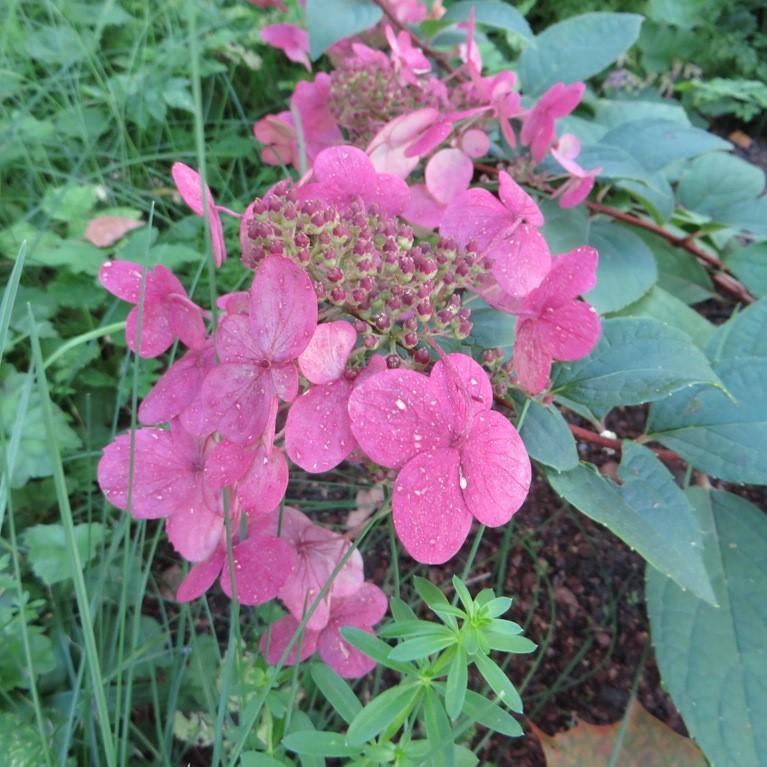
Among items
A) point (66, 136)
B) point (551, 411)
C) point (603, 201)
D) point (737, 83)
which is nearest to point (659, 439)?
point (551, 411)

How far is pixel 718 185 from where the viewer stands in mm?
1124

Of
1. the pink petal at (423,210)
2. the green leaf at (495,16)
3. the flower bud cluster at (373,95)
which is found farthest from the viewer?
the green leaf at (495,16)

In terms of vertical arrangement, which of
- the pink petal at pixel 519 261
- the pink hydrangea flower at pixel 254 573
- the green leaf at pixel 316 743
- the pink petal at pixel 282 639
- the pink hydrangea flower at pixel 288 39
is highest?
the pink petal at pixel 519 261

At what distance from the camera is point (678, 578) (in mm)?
548

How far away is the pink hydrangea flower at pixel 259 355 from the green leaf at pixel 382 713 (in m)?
0.18

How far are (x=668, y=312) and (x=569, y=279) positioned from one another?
1.77ft

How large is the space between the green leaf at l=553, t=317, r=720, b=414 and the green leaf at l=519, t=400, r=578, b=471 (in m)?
0.05

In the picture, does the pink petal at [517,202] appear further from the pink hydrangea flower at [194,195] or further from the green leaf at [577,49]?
the green leaf at [577,49]

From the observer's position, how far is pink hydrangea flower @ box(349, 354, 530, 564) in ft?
1.42

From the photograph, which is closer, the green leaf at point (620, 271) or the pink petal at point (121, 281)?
the pink petal at point (121, 281)

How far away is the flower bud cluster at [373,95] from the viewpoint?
86 cm

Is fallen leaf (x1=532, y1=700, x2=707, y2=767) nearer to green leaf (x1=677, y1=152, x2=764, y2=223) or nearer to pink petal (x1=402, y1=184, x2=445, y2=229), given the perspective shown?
pink petal (x1=402, y1=184, x2=445, y2=229)

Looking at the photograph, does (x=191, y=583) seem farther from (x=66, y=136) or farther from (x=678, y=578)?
(x=66, y=136)

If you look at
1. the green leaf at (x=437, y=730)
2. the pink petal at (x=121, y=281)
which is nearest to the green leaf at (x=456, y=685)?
the green leaf at (x=437, y=730)
